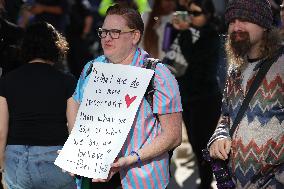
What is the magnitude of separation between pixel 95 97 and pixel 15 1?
2.90 m

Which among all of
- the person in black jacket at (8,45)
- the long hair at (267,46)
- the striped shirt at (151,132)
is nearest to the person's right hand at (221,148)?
the striped shirt at (151,132)

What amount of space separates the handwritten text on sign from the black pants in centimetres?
278

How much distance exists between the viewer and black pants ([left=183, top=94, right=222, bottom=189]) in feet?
21.4

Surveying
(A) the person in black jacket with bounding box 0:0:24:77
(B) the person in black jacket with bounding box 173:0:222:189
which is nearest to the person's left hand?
(A) the person in black jacket with bounding box 0:0:24:77

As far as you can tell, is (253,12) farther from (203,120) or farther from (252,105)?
(203,120)

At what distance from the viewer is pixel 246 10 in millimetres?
3691

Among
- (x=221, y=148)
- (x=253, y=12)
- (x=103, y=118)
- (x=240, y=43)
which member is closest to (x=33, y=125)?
(x=103, y=118)

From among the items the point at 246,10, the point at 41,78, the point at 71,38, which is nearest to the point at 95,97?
the point at 41,78

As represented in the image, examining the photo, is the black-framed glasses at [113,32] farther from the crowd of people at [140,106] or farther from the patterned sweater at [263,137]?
the patterned sweater at [263,137]

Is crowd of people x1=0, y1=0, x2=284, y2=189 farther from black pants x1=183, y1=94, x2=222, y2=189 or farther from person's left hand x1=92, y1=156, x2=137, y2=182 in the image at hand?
black pants x1=183, y1=94, x2=222, y2=189

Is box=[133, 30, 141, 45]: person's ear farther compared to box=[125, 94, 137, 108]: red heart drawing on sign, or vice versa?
box=[133, 30, 141, 45]: person's ear

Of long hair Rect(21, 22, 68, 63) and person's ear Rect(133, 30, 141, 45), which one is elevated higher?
person's ear Rect(133, 30, 141, 45)

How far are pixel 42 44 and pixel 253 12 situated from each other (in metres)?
1.49

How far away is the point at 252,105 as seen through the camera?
357 centimetres
